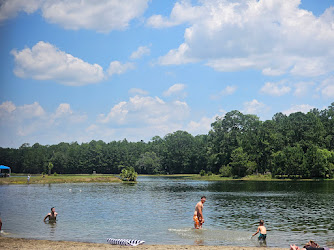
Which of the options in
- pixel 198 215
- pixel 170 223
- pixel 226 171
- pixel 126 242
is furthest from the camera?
pixel 226 171

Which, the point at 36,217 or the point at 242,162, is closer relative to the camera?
the point at 36,217

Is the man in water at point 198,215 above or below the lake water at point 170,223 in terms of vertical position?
above

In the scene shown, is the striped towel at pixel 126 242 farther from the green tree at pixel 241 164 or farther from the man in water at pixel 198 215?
the green tree at pixel 241 164

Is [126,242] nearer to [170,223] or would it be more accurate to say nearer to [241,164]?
[170,223]

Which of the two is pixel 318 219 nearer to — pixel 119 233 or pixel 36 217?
pixel 119 233

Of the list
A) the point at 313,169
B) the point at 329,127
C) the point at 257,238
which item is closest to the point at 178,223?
the point at 257,238

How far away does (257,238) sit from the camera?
26625 millimetres

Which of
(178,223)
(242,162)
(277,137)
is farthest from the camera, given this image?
(277,137)

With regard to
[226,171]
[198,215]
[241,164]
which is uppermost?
[241,164]

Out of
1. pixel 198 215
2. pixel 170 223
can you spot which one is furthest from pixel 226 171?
pixel 198 215

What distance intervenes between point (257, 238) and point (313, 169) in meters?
103

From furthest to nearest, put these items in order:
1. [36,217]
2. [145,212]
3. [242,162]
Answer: [242,162] < [145,212] < [36,217]

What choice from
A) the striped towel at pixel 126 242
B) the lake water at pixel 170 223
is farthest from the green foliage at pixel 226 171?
the striped towel at pixel 126 242

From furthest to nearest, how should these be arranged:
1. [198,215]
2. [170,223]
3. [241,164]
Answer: [241,164] → [170,223] → [198,215]
